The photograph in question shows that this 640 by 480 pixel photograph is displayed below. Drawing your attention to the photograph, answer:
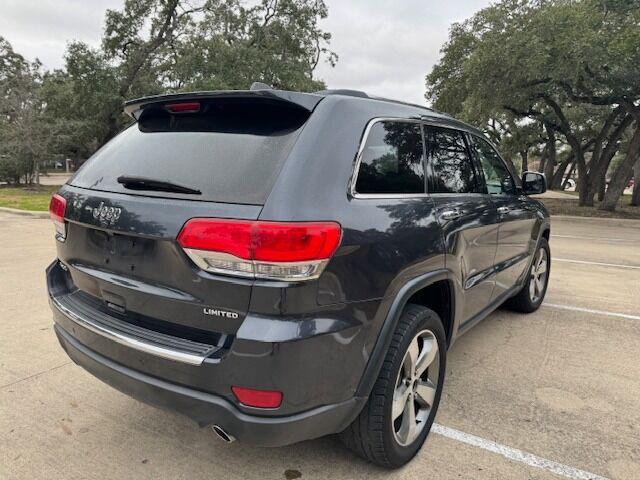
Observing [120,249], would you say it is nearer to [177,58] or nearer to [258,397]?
[258,397]

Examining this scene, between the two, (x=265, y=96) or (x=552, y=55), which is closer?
(x=265, y=96)

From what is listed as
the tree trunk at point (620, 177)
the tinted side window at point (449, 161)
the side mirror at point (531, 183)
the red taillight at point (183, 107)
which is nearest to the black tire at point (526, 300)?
the side mirror at point (531, 183)

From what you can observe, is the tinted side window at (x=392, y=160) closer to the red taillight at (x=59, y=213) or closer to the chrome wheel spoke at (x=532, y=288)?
the red taillight at (x=59, y=213)

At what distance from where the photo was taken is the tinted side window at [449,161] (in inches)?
108

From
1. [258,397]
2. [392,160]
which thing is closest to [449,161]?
[392,160]

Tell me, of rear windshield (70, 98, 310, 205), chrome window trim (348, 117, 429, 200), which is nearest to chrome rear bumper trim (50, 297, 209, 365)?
rear windshield (70, 98, 310, 205)

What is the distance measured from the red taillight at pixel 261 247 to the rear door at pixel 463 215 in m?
1.01

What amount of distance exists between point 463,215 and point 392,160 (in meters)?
0.73

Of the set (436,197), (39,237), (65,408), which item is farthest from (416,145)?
(39,237)

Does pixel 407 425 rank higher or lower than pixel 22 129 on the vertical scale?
lower

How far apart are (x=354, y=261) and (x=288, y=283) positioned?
0.32m

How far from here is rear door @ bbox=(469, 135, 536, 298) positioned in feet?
11.7

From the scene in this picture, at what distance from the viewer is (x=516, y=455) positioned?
245cm

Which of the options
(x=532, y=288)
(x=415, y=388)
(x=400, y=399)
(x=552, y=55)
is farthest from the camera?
(x=552, y=55)
